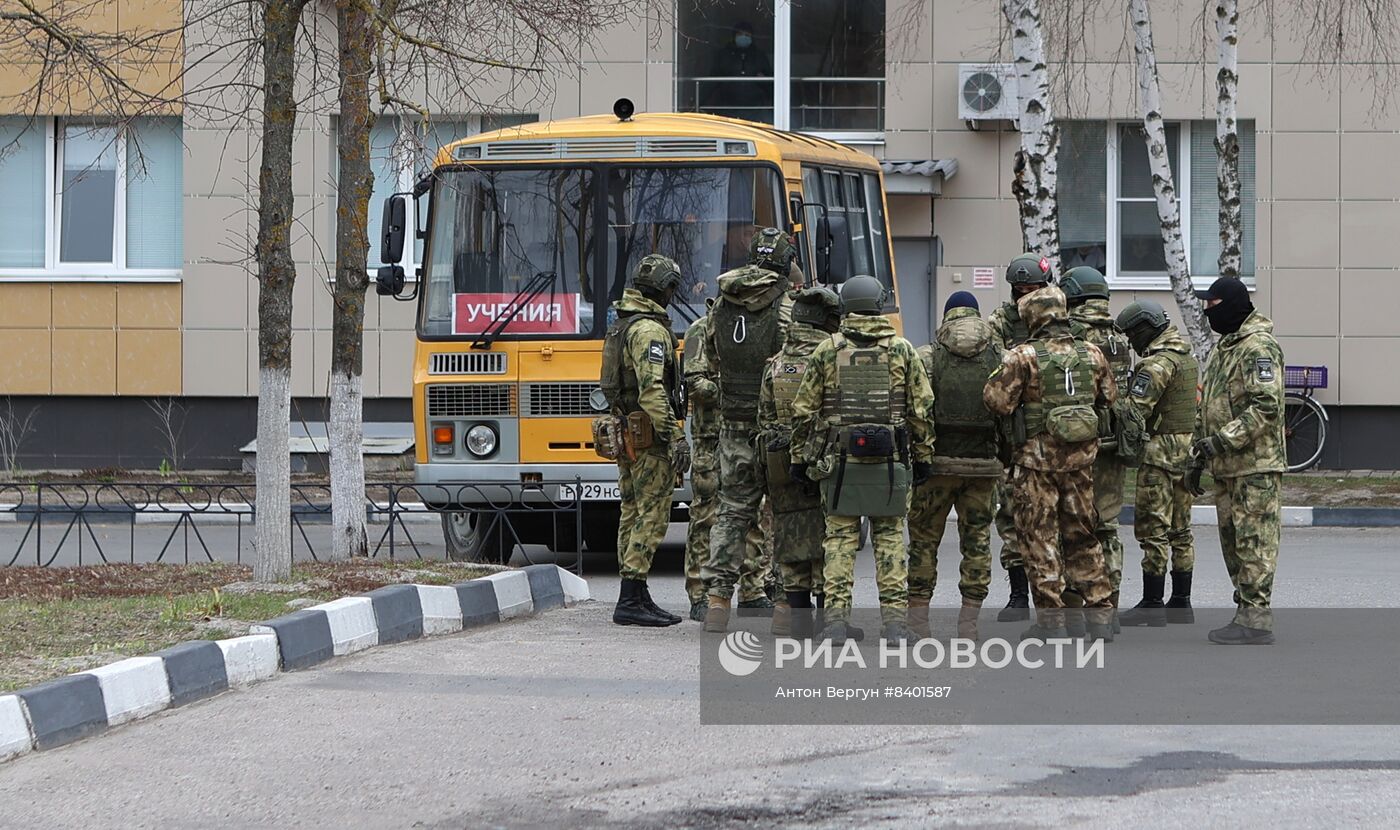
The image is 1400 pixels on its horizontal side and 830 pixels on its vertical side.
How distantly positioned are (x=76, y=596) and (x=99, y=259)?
12.3 m

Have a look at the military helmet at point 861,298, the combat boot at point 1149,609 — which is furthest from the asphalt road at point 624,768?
the combat boot at point 1149,609

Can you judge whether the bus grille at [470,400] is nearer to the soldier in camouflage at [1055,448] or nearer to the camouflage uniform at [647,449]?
the camouflage uniform at [647,449]

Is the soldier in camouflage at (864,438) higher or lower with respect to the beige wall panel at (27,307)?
lower

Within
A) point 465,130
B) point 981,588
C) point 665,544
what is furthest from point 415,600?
point 465,130

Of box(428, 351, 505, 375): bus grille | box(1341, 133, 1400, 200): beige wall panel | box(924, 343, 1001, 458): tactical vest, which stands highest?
box(1341, 133, 1400, 200): beige wall panel

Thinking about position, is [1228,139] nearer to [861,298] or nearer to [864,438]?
[861,298]

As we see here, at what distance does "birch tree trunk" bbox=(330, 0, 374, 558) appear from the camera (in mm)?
11523

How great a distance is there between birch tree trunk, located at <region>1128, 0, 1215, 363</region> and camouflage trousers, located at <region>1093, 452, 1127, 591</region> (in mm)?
8948

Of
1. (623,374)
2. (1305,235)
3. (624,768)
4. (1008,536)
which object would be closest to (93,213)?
(1305,235)

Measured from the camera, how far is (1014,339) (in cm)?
995

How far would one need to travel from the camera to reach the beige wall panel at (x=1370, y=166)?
68.0ft

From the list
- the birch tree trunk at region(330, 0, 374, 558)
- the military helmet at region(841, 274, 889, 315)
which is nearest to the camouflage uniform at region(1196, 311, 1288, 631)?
the military helmet at region(841, 274, 889, 315)

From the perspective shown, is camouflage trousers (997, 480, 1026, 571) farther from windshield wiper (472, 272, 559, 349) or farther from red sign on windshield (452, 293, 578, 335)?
windshield wiper (472, 272, 559, 349)

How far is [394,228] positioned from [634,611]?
356cm
